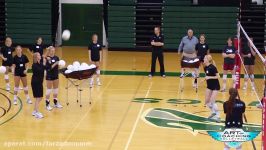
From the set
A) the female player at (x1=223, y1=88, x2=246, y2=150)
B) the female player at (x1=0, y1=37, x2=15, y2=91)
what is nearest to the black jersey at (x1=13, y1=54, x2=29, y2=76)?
the female player at (x1=0, y1=37, x2=15, y2=91)

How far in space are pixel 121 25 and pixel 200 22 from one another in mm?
4850

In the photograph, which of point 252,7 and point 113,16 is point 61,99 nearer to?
point 113,16

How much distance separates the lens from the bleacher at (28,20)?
31859 millimetres

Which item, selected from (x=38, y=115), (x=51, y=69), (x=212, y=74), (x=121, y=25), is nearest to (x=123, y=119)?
(x=38, y=115)

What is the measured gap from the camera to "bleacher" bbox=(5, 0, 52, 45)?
31.9m

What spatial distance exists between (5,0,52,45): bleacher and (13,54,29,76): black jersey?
1543 centimetres

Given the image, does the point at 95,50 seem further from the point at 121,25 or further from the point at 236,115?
the point at 121,25

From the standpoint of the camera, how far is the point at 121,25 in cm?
3147

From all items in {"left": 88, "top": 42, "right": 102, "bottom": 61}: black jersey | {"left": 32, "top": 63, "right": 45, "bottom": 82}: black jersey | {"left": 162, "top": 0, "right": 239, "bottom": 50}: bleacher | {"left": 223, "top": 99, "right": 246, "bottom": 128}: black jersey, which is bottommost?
{"left": 223, "top": 99, "right": 246, "bottom": 128}: black jersey

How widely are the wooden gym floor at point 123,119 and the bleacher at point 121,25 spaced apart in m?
9.14

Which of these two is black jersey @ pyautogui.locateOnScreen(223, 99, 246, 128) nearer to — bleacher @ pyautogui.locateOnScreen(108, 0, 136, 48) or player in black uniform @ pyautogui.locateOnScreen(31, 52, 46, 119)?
player in black uniform @ pyautogui.locateOnScreen(31, 52, 46, 119)

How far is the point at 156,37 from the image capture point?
2166 cm

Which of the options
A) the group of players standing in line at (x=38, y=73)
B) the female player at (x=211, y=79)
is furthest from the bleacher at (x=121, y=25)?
the female player at (x=211, y=79)

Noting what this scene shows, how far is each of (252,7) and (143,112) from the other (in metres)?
17.2
